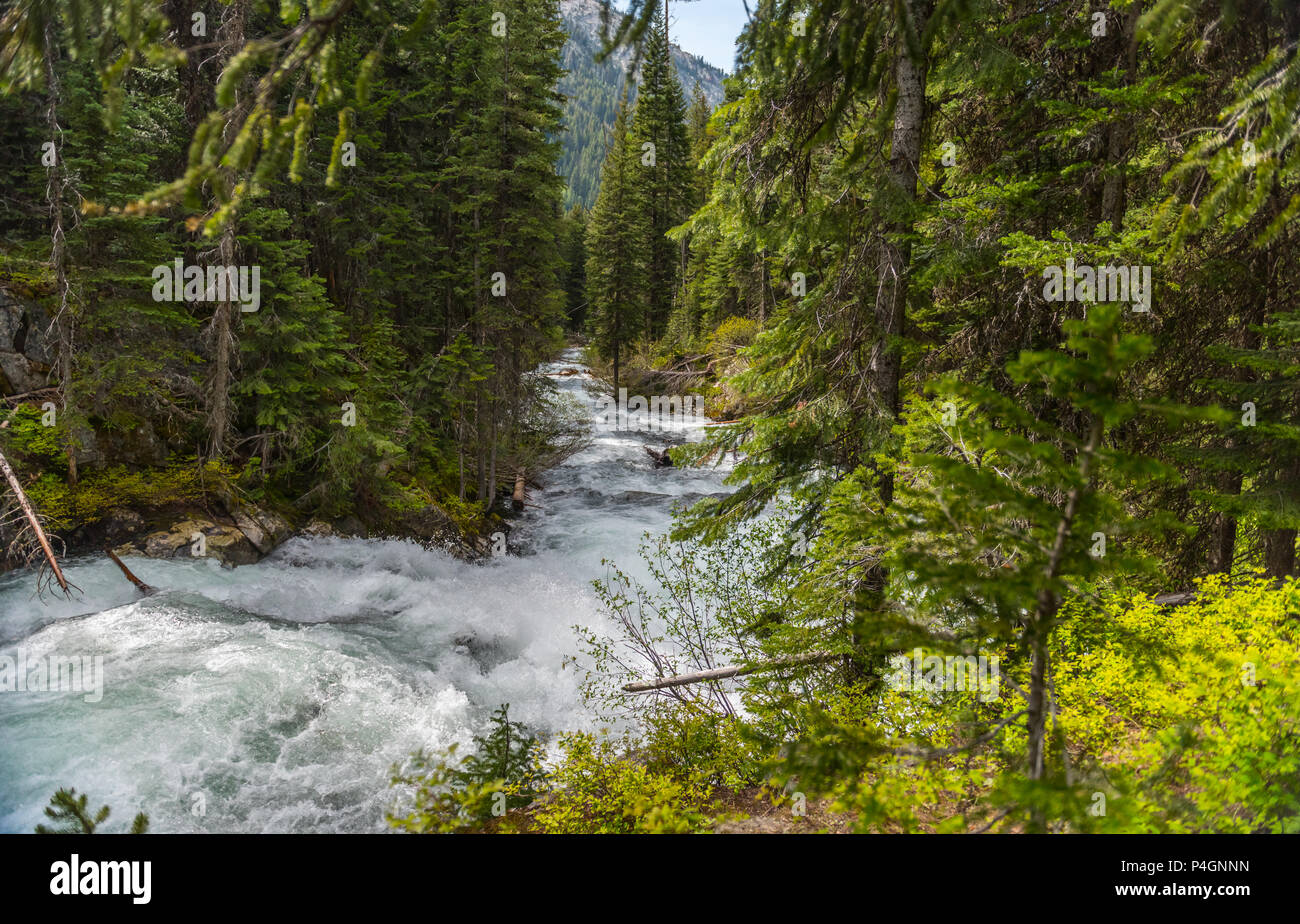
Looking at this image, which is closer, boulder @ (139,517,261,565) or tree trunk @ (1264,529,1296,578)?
tree trunk @ (1264,529,1296,578)

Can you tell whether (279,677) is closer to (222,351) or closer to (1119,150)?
(222,351)

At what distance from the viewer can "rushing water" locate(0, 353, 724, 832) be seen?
20.1 feet

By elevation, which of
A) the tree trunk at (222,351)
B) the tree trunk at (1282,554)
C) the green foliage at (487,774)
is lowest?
the green foliage at (487,774)

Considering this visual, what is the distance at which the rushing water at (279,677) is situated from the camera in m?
6.13

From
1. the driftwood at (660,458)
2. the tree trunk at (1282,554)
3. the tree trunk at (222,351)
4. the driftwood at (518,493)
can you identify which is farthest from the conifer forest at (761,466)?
the driftwood at (660,458)

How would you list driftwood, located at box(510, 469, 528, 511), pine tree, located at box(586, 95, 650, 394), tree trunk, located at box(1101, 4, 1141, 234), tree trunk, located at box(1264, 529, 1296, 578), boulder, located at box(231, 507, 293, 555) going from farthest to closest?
pine tree, located at box(586, 95, 650, 394) → driftwood, located at box(510, 469, 528, 511) → boulder, located at box(231, 507, 293, 555) → tree trunk, located at box(1264, 529, 1296, 578) → tree trunk, located at box(1101, 4, 1141, 234)

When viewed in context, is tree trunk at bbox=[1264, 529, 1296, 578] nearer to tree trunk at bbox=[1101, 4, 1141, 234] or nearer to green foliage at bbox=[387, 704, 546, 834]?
tree trunk at bbox=[1101, 4, 1141, 234]

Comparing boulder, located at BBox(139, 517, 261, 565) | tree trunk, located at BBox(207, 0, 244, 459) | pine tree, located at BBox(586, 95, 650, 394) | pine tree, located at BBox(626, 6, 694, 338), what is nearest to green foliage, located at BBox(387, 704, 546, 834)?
boulder, located at BBox(139, 517, 261, 565)

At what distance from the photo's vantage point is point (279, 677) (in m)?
8.03

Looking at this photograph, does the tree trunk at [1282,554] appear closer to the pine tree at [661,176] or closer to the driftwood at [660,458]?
the driftwood at [660,458]

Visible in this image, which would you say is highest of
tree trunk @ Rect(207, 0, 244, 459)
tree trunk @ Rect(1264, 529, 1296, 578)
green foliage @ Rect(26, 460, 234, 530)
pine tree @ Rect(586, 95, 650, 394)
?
pine tree @ Rect(586, 95, 650, 394)

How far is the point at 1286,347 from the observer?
5.24m

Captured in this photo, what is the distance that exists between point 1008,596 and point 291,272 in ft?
41.1
